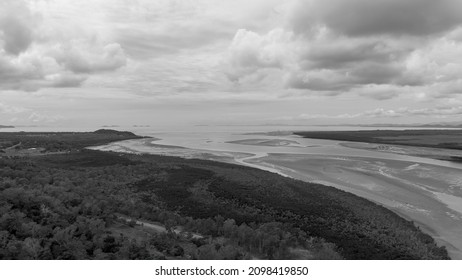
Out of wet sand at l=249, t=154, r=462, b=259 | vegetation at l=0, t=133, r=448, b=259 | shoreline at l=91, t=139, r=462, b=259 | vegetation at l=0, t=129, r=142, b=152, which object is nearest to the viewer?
vegetation at l=0, t=133, r=448, b=259

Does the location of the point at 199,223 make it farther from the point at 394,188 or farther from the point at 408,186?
the point at 408,186

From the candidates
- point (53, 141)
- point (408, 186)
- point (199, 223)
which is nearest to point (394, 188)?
point (408, 186)

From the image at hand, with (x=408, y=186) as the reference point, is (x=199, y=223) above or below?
above

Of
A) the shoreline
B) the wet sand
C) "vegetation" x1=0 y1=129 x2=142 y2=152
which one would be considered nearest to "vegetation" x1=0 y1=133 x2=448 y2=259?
the shoreline

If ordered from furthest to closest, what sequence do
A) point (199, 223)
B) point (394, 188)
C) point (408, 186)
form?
point (408, 186) < point (394, 188) < point (199, 223)

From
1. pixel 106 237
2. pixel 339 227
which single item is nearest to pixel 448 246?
pixel 339 227

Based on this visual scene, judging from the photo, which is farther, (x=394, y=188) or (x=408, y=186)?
(x=408, y=186)

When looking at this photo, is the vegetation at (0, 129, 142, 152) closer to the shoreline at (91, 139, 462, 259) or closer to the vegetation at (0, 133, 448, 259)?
the vegetation at (0, 133, 448, 259)

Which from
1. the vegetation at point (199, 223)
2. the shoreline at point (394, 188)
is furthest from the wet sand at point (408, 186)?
the vegetation at point (199, 223)

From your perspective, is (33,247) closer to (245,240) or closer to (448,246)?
(245,240)
